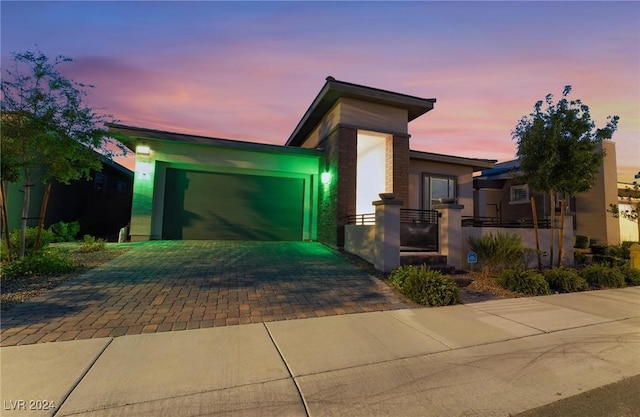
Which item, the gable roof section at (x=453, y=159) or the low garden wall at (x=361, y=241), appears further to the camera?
the gable roof section at (x=453, y=159)

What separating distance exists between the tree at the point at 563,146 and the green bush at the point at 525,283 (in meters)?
3.53

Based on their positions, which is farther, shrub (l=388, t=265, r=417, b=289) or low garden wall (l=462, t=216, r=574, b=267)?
low garden wall (l=462, t=216, r=574, b=267)

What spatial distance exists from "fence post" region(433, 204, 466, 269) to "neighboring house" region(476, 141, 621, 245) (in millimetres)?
6061

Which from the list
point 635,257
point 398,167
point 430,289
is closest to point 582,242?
point 635,257

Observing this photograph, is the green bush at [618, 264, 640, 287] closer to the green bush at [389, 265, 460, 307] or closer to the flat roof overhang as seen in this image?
the green bush at [389, 265, 460, 307]

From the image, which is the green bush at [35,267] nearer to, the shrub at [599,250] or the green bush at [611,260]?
the green bush at [611,260]

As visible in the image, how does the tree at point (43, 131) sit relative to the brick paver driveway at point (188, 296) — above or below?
above

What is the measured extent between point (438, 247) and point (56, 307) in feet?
29.0

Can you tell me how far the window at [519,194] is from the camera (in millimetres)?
17377

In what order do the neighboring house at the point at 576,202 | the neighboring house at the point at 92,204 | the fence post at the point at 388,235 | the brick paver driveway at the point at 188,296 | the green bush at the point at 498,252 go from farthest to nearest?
the neighboring house at the point at 576,202 → the neighboring house at the point at 92,204 → the green bush at the point at 498,252 → the fence post at the point at 388,235 → the brick paver driveway at the point at 188,296

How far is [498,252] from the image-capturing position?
25.6 ft

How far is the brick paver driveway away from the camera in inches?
157

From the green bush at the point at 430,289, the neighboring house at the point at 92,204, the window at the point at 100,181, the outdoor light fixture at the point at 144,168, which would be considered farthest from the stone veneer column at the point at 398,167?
the window at the point at 100,181

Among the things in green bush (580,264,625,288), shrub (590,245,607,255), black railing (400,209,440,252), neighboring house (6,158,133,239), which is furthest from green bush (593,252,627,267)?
neighboring house (6,158,133,239)
